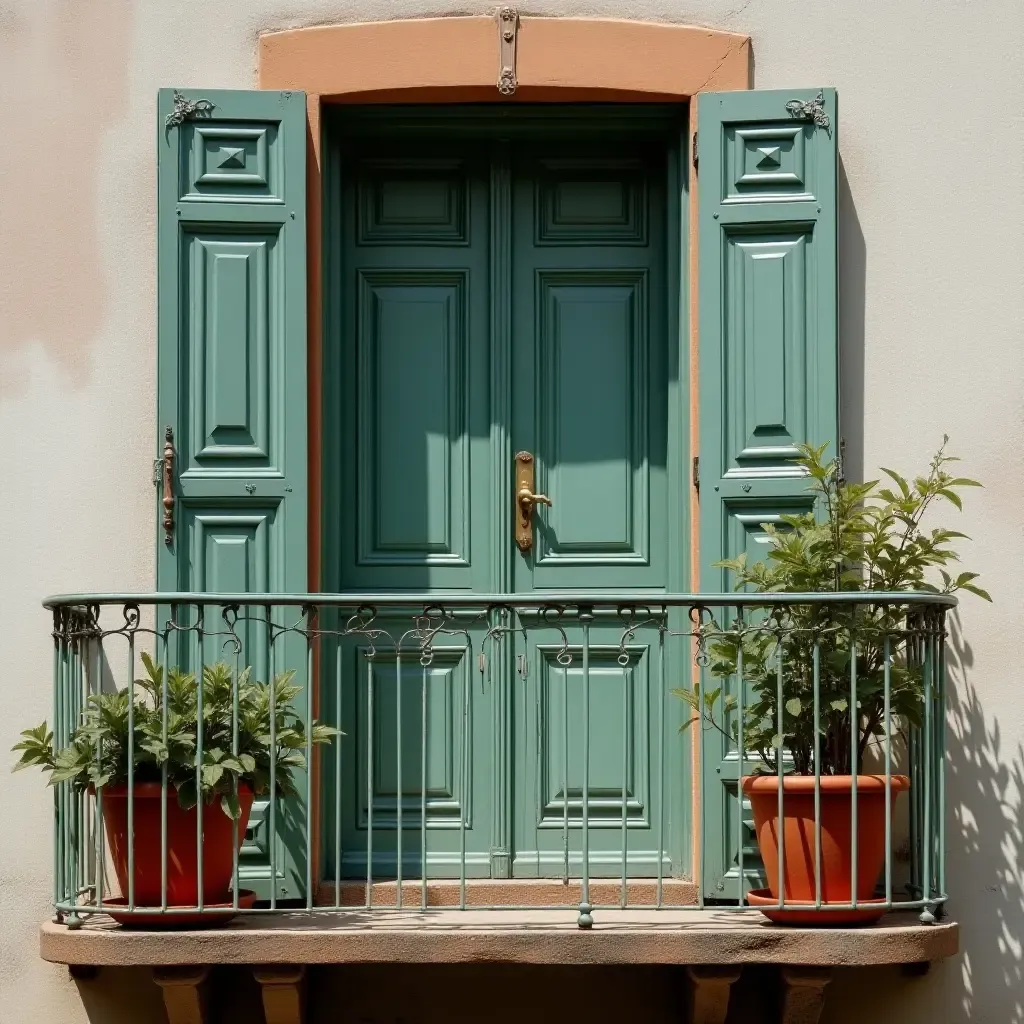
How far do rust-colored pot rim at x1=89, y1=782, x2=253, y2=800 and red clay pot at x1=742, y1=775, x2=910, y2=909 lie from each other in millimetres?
1715

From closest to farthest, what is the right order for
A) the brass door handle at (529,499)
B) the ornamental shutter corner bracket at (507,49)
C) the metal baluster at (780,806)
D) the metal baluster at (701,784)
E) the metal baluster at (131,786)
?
the metal baluster at (131,786), the metal baluster at (780,806), the metal baluster at (701,784), the ornamental shutter corner bracket at (507,49), the brass door handle at (529,499)

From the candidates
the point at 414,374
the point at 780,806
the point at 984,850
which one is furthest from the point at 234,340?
the point at 984,850

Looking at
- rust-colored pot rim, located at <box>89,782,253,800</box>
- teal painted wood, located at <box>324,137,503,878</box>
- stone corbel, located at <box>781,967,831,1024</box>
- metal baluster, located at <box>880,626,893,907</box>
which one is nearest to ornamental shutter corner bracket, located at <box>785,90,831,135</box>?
teal painted wood, located at <box>324,137,503,878</box>

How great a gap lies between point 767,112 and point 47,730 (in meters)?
3.37

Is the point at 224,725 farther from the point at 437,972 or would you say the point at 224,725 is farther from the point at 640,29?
the point at 640,29

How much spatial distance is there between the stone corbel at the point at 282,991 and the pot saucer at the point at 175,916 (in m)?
0.22

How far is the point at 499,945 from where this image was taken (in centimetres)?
602

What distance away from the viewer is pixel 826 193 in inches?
271

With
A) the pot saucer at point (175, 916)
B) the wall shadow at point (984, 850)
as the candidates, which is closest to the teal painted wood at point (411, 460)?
the pot saucer at point (175, 916)

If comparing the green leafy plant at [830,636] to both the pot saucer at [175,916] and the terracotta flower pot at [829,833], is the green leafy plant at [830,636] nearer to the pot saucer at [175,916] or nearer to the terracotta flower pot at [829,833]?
the terracotta flower pot at [829,833]

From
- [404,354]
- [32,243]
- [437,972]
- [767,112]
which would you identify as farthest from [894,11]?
[437,972]

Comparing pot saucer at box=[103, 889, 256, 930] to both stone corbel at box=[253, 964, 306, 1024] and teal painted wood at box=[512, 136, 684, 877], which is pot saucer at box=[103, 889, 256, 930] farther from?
teal painted wood at box=[512, 136, 684, 877]

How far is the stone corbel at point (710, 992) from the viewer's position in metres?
6.24

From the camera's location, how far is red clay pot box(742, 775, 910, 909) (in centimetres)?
612
